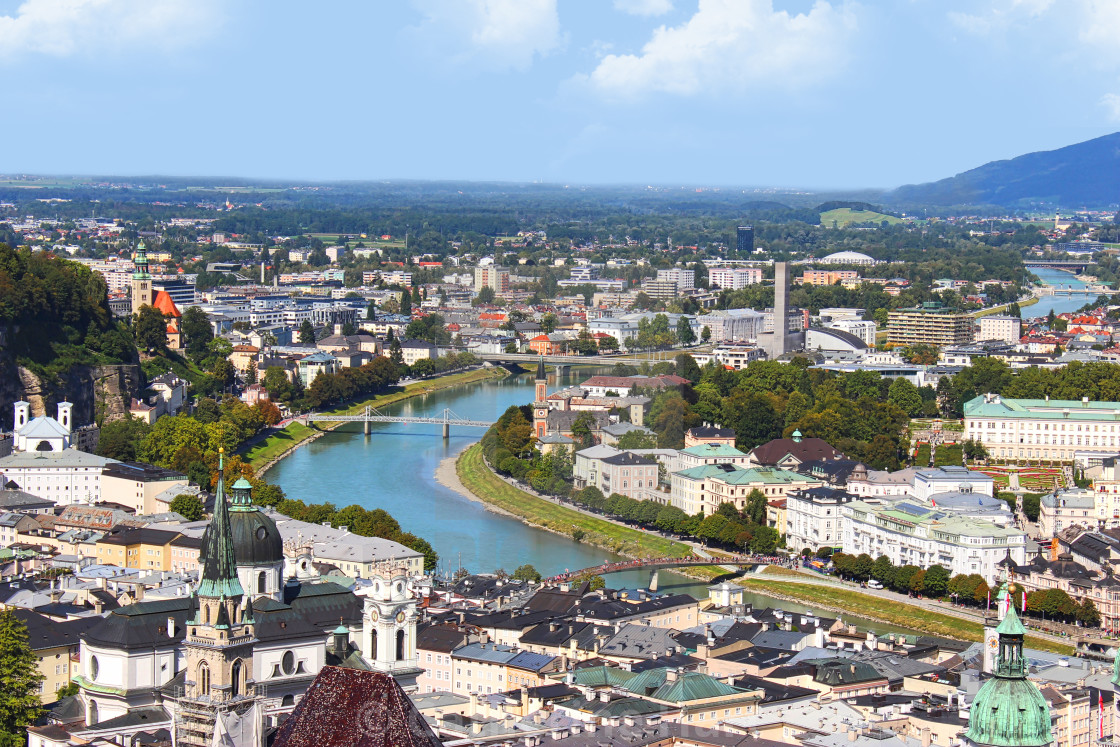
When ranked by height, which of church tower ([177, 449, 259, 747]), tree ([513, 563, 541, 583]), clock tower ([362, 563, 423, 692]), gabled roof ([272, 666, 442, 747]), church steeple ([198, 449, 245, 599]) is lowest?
tree ([513, 563, 541, 583])

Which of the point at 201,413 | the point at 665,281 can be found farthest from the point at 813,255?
the point at 201,413

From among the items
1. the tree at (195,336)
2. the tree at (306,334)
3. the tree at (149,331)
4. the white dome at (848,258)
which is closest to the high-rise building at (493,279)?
the tree at (306,334)

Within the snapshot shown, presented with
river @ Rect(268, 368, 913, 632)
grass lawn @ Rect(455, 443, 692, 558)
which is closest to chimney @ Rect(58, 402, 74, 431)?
river @ Rect(268, 368, 913, 632)

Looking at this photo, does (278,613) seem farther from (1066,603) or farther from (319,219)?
(319,219)

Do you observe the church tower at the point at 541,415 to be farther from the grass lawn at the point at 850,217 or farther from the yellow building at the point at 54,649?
the grass lawn at the point at 850,217

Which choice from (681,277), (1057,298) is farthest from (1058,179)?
(681,277)

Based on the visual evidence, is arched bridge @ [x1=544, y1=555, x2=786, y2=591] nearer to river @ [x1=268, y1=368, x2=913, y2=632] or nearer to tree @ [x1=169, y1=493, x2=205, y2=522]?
river @ [x1=268, y1=368, x2=913, y2=632]

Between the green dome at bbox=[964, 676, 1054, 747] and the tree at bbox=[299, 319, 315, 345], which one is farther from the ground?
the green dome at bbox=[964, 676, 1054, 747]
